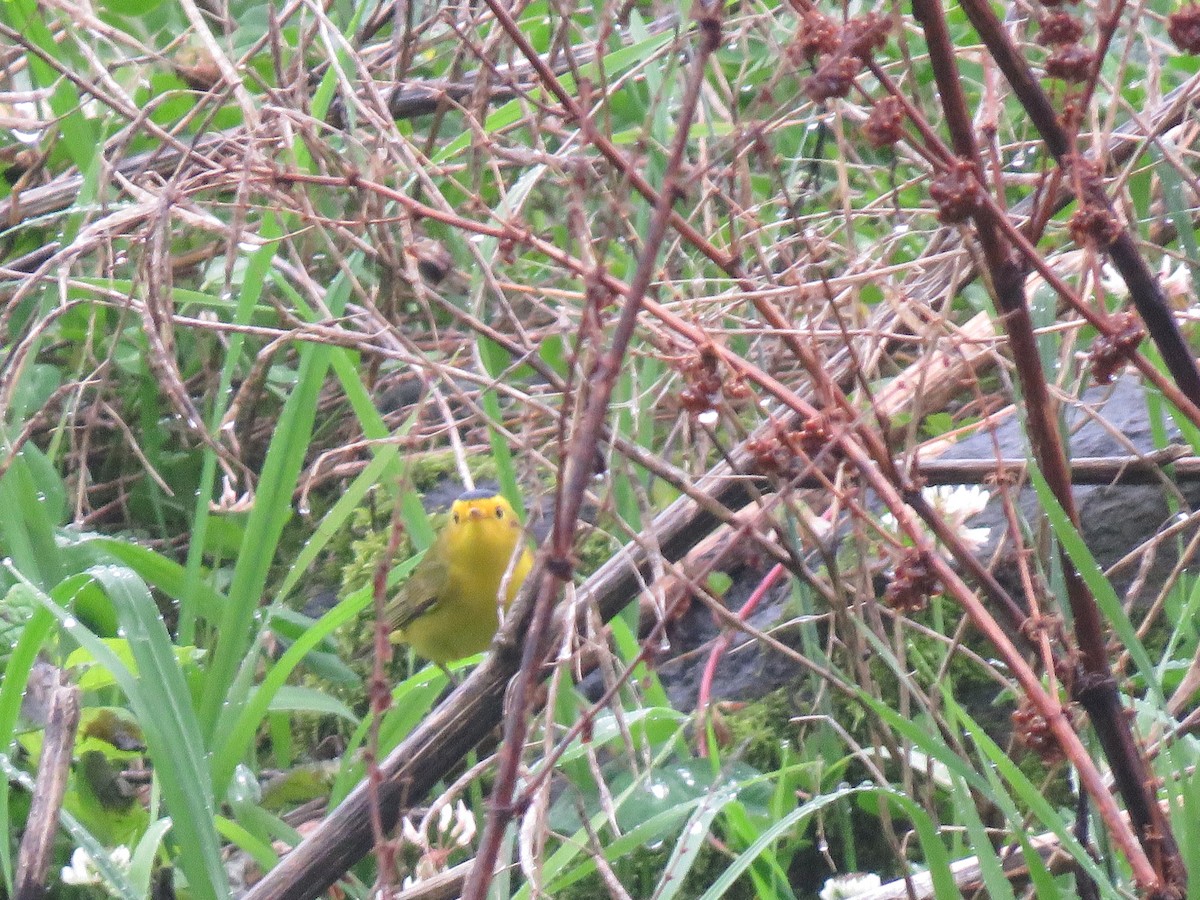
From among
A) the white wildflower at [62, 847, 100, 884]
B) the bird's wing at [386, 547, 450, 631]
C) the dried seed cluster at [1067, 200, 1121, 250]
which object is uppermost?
the dried seed cluster at [1067, 200, 1121, 250]

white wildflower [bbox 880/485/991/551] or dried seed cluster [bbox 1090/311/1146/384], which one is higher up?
dried seed cluster [bbox 1090/311/1146/384]

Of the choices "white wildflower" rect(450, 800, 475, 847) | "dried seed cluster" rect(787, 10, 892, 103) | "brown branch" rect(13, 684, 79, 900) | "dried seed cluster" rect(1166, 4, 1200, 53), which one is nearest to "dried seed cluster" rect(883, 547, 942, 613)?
"dried seed cluster" rect(787, 10, 892, 103)

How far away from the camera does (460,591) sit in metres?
3.66

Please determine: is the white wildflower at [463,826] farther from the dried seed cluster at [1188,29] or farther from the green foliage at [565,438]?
the dried seed cluster at [1188,29]

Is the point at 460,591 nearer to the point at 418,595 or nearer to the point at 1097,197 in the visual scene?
the point at 418,595

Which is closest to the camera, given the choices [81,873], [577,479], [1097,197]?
[577,479]

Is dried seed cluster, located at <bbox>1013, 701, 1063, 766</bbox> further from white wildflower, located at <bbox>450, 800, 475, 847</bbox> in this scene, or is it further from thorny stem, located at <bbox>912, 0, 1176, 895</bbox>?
white wildflower, located at <bbox>450, 800, 475, 847</bbox>

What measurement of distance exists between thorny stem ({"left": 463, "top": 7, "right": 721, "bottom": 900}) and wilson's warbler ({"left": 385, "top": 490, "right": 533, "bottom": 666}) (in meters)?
2.28

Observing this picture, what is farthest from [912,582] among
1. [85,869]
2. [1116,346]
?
[85,869]

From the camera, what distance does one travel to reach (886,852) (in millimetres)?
2715

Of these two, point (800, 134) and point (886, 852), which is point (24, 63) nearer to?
point (800, 134)

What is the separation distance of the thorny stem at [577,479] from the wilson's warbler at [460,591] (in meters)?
2.28

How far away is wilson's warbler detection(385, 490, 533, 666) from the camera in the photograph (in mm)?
3562

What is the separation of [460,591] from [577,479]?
2.61 meters
